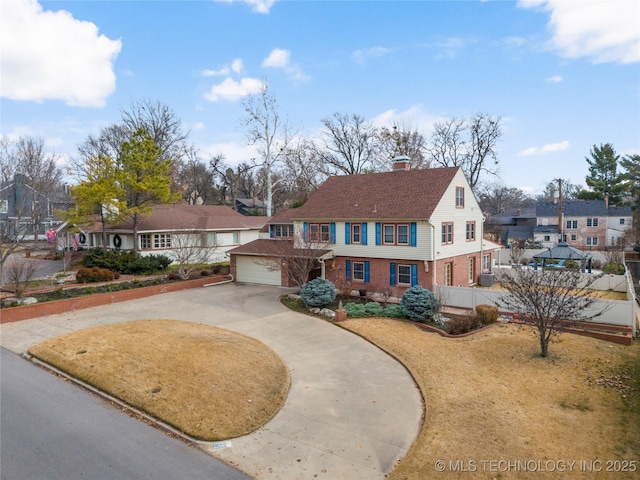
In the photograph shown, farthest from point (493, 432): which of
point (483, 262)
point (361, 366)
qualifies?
point (483, 262)

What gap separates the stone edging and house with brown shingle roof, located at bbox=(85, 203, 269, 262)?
12.4 ft

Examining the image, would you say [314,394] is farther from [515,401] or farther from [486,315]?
[486,315]

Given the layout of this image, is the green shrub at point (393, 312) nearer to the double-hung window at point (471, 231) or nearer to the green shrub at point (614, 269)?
the double-hung window at point (471, 231)

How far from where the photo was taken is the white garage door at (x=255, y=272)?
26.5 m

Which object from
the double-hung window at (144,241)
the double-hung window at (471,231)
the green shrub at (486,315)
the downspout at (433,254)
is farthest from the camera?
the double-hung window at (144,241)

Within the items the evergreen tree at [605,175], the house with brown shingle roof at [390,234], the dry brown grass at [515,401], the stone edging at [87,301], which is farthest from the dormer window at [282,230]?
the evergreen tree at [605,175]

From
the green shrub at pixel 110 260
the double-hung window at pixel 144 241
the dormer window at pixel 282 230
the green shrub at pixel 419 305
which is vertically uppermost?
the dormer window at pixel 282 230

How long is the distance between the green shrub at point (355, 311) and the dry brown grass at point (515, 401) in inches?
93.1

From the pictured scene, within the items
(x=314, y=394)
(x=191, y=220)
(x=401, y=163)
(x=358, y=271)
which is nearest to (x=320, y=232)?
(x=358, y=271)

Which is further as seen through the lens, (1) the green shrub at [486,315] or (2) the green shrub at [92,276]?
(2) the green shrub at [92,276]

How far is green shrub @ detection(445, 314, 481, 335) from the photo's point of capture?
16281 mm

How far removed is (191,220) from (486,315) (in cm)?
2555

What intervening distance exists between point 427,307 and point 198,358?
9.94m

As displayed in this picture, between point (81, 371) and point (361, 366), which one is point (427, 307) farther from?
point (81, 371)
